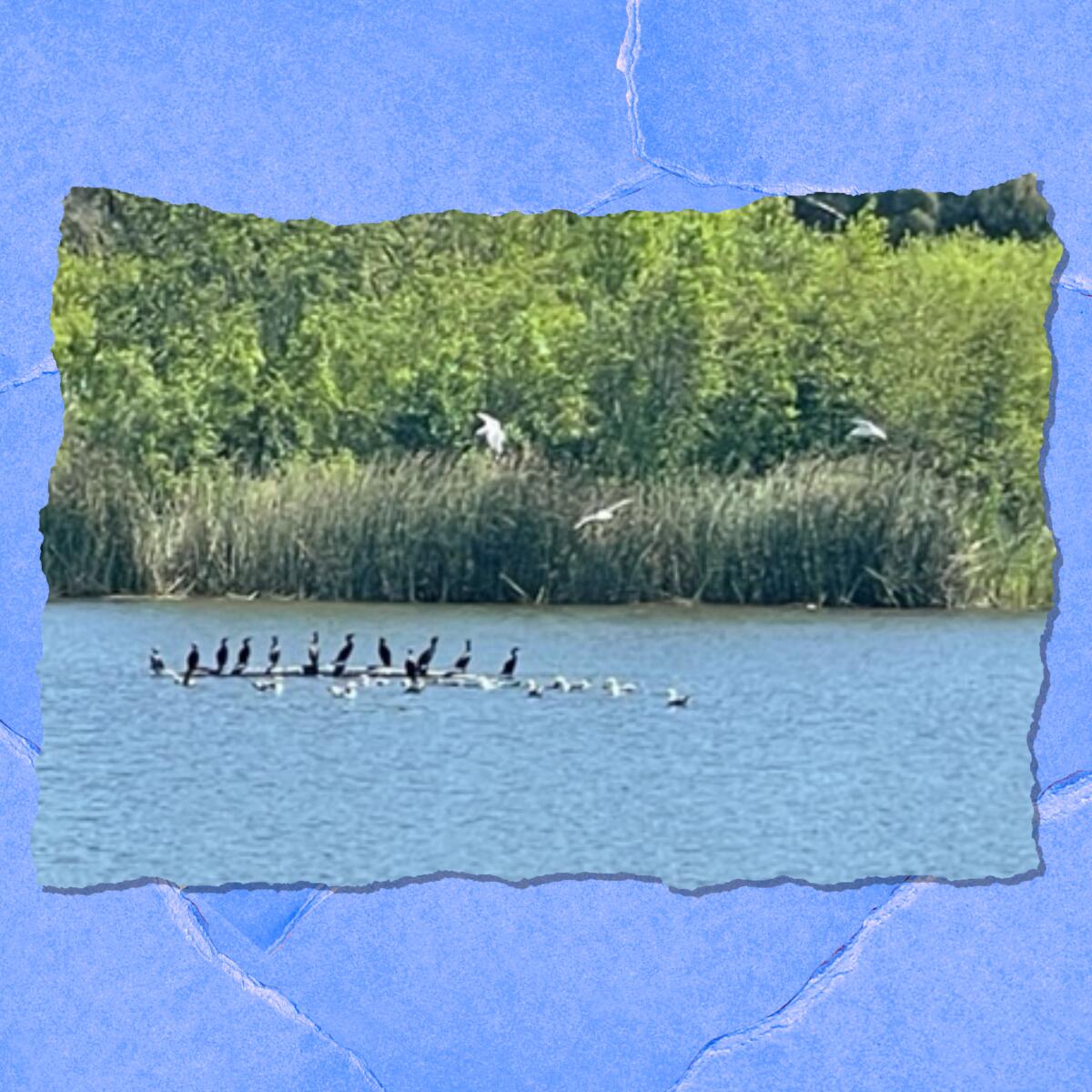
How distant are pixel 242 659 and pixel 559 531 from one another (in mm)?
480

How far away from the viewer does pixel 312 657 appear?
4.34 meters

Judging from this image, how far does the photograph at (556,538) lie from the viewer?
427 centimetres

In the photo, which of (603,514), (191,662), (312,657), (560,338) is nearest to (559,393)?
(560,338)

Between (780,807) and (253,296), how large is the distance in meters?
1.03

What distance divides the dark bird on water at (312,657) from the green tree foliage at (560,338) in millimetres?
255

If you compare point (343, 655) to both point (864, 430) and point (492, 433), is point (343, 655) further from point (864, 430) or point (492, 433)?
point (864, 430)

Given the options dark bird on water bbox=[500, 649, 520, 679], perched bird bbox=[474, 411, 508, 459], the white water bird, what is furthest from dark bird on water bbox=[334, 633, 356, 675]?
the white water bird

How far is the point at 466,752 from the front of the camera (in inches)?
169

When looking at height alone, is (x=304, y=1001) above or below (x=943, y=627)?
below

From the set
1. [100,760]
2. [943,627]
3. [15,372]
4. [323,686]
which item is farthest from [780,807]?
[15,372]

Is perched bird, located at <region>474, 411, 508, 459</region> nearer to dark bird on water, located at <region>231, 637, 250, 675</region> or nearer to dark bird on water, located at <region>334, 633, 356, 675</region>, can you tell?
dark bird on water, located at <region>334, 633, 356, 675</region>

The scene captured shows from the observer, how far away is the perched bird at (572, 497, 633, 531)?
4328 millimetres

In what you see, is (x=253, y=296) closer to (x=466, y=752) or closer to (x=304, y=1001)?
(x=466, y=752)

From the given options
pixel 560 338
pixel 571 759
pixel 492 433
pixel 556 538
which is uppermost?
pixel 560 338
